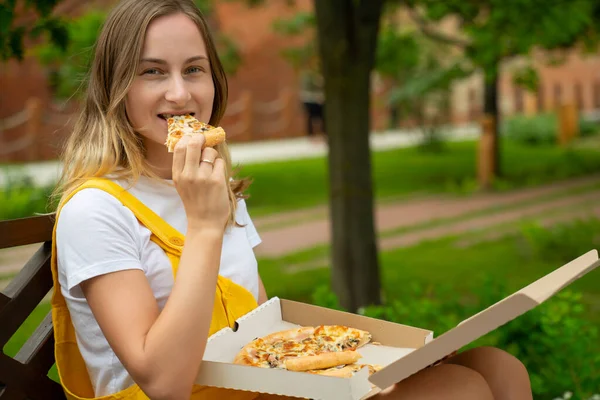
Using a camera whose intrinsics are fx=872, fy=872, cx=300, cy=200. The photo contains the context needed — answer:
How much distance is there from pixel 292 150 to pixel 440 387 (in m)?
20.2

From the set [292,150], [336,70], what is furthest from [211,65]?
[292,150]

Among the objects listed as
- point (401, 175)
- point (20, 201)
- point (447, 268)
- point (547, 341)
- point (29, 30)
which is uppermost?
point (29, 30)

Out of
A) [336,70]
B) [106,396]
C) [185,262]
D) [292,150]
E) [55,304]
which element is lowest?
[292,150]

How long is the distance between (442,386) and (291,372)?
346mm

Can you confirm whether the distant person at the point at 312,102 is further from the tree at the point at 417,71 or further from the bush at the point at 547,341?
the bush at the point at 547,341

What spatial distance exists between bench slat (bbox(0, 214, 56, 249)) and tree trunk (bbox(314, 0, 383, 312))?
3227mm

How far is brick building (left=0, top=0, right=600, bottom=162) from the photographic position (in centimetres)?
2073

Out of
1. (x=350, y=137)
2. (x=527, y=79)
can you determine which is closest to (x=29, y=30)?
(x=350, y=137)

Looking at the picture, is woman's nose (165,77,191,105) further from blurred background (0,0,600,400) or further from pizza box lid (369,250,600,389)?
pizza box lid (369,250,600,389)

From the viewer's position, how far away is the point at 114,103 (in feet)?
6.71

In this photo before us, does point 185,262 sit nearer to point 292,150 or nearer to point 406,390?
point 406,390

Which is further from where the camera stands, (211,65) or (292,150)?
(292,150)

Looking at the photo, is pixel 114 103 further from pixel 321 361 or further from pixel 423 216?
pixel 423 216

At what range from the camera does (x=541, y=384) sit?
353cm
